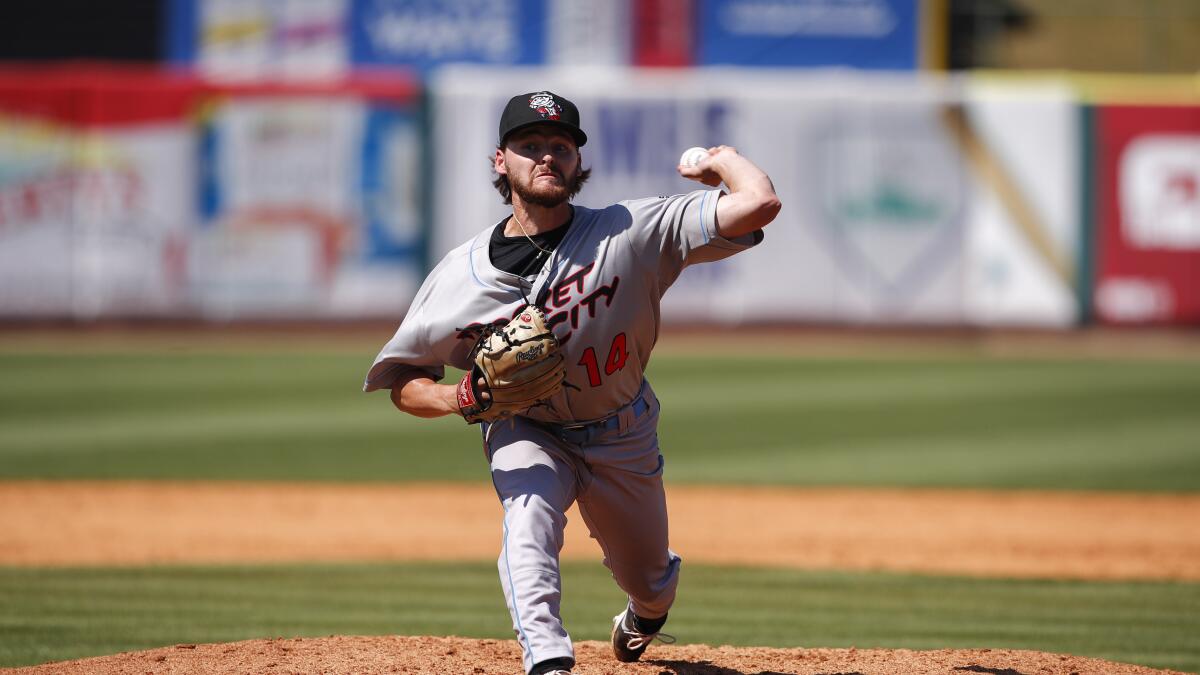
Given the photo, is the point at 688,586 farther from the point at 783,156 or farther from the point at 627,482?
the point at 783,156

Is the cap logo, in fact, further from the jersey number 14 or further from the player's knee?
the player's knee

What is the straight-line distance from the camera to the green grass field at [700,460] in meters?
5.95

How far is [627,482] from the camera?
437cm

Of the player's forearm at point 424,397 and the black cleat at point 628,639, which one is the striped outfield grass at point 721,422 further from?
the player's forearm at point 424,397

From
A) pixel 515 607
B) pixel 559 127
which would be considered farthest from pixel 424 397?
pixel 559 127

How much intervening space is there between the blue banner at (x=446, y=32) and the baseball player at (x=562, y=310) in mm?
15852

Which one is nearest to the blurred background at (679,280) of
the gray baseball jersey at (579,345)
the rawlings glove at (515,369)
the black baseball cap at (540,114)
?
the gray baseball jersey at (579,345)

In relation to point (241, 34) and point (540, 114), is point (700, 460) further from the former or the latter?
point (241, 34)

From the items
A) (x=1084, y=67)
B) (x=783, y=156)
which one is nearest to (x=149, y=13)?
(x=783, y=156)

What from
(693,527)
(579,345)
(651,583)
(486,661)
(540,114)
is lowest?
(693,527)

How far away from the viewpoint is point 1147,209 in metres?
17.5

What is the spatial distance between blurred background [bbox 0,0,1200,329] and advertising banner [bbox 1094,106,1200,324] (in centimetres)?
3

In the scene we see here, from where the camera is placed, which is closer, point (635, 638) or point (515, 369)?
point (515, 369)

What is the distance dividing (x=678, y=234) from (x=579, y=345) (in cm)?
45
